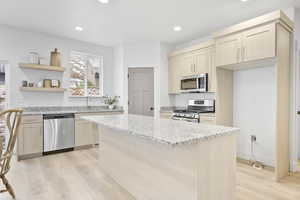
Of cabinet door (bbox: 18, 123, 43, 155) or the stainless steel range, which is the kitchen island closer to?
the stainless steel range

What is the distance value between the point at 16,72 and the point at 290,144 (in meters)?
5.44

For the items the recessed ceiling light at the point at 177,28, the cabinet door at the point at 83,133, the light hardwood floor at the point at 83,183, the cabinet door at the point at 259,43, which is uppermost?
the recessed ceiling light at the point at 177,28

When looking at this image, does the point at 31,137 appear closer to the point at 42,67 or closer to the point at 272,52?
the point at 42,67

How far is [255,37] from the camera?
2.76m

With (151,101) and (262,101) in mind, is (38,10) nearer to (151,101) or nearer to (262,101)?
(151,101)

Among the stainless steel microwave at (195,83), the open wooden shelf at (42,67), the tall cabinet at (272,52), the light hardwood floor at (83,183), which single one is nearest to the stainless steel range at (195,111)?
the stainless steel microwave at (195,83)

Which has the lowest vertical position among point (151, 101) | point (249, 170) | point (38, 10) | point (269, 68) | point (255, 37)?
point (249, 170)

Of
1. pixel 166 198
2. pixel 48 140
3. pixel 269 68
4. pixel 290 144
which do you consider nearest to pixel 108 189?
pixel 166 198

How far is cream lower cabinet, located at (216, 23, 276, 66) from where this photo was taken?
2.60m

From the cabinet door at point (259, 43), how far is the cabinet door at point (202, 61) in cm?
95

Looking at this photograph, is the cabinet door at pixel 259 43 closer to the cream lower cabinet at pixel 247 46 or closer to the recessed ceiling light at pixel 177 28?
the cream lower cabinet at pixel 247 46

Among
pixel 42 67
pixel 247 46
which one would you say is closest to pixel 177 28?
pixel 247 46

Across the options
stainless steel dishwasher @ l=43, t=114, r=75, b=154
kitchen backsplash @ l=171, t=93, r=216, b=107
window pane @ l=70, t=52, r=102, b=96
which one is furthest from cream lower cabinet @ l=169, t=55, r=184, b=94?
stainless steel dishwasher @ l=43, t=114, r=75, b=154

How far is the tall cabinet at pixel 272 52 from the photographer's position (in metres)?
2.59
